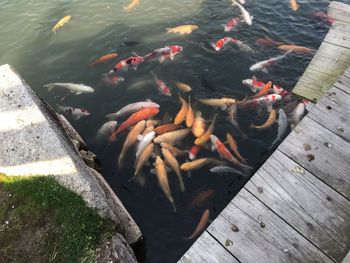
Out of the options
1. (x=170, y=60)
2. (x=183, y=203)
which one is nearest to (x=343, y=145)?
(x=183, y=203)

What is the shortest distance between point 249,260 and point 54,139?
3929 millimetres

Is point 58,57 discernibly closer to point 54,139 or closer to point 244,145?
point 54,139

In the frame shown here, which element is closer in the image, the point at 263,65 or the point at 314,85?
the point at 314,85

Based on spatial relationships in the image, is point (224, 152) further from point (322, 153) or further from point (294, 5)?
point (294, 5)

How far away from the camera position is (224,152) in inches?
306

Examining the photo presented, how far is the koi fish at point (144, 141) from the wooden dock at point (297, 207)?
316cm

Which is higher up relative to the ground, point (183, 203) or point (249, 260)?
point (249, 260)

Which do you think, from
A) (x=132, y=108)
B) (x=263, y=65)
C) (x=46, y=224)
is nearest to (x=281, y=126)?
(x=263, y=65)

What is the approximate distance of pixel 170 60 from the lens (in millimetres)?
10453

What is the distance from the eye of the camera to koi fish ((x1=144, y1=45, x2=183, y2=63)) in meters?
10.4

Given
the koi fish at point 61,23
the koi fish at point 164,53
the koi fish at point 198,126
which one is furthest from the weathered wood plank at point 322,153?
the koi fish at point 61,23

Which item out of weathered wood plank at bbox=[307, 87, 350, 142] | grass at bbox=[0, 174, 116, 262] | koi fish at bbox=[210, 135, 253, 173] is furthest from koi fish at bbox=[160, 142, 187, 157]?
weathered wood plank at bbox=[307, 87, 350, 142]

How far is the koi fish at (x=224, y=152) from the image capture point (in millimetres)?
7598

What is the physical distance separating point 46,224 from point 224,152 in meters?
4.03
